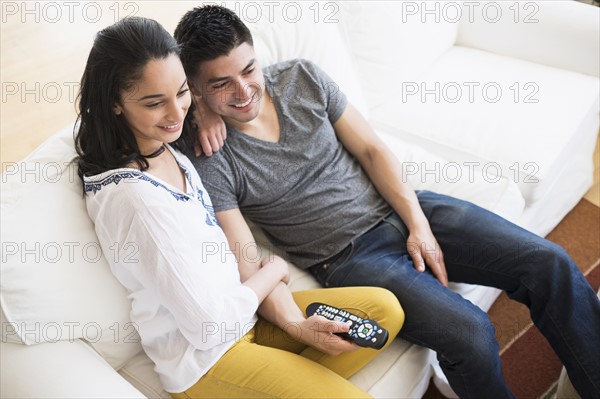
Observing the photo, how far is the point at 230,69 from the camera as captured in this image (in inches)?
56.3

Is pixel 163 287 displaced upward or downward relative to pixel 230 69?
downward

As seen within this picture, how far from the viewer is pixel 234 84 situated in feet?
4.76

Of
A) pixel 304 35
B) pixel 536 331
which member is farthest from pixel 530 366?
pixel 304 35

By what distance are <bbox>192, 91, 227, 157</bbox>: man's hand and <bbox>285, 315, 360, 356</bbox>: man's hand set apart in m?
0.44

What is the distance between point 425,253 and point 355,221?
0.59ft

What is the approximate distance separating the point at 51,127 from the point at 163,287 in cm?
161

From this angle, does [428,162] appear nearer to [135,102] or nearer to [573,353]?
[573,353]

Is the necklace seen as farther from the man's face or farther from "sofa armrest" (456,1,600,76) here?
"sofa armrest" (456,1,600,76)

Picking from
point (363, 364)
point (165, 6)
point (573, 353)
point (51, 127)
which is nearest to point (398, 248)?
point (363, 364)

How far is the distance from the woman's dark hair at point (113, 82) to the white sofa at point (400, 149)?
119 millimetres

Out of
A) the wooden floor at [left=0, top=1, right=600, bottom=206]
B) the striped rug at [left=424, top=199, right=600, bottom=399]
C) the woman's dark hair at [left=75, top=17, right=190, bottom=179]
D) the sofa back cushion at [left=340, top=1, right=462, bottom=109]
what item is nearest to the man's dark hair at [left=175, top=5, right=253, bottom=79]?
the woman's dark hair at [left=75, top=17, right=190, bottom=179]

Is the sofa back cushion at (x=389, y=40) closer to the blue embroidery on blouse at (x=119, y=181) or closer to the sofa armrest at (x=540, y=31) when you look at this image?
the sofa armrest at (x=540, y=31)

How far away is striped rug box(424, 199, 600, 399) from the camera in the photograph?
1.75m

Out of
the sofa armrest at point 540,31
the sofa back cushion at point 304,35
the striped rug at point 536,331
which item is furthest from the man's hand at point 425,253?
the sofa armrest at point 540,31
